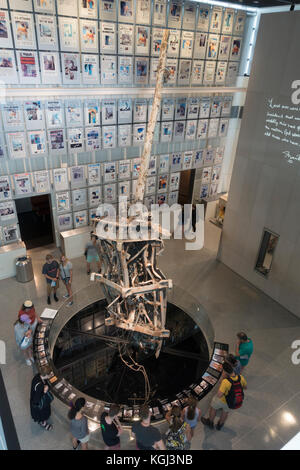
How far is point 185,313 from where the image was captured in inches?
310

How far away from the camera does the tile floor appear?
533 cm

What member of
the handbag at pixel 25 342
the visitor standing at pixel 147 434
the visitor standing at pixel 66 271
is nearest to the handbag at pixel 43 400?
the handbag at pixel 25 342

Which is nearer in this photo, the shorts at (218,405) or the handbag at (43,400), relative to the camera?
the handbag at (43,400)

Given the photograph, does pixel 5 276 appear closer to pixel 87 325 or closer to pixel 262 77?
pixel 87 325

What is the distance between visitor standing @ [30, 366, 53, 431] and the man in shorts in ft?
8.30

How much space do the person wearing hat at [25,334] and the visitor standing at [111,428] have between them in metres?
2.08

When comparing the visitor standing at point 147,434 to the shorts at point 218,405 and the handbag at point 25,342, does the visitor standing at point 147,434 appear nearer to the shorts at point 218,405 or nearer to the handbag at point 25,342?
the shorts at point 218,405

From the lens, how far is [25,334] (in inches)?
233

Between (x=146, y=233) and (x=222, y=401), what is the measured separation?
118 inches

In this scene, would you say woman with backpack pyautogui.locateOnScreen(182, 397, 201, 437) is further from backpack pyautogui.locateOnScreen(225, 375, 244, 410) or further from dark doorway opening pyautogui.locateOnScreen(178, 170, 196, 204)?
dark doorway opening pyautogui.locateOnScreen(178, 170, 196, 204)

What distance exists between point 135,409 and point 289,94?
23.4ft

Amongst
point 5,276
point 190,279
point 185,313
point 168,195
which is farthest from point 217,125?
point 5,276

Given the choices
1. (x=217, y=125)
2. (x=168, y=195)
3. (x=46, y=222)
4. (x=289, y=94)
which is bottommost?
(x=46, y=222)

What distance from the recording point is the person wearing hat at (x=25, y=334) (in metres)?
5.96
